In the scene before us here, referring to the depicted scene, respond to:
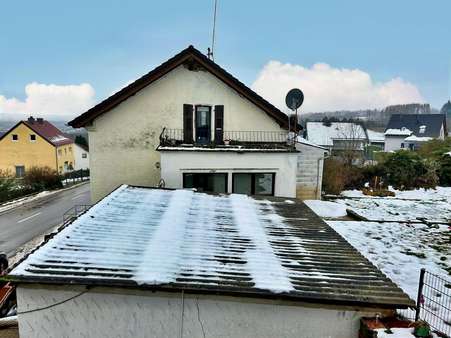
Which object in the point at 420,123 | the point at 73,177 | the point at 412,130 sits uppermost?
the point at 420,123

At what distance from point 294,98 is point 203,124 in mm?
4517

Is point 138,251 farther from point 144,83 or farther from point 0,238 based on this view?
point 0,238

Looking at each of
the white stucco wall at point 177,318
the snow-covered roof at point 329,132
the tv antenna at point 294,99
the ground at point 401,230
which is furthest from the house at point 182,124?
the snow-covered roof at point 329,132

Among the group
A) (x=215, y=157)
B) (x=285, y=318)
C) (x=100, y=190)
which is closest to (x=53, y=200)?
(x=100, y=190)

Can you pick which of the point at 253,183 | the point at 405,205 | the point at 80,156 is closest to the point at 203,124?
the point at 253,183

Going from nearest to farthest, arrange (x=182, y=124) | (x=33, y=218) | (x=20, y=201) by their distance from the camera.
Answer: (x=182, y=124), (x=33, y=218), (x=20, y=201)

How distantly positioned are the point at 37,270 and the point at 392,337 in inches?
201

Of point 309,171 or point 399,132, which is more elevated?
point 399,132

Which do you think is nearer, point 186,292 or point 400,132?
point 186,292

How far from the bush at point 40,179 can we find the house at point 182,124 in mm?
21248

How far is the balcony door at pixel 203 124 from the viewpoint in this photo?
14.8 m

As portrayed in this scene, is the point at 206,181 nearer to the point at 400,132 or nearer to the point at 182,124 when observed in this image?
the point at 182,124

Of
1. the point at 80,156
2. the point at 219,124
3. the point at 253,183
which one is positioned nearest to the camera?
the point at 253,183

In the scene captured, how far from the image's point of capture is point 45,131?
48.6 m
